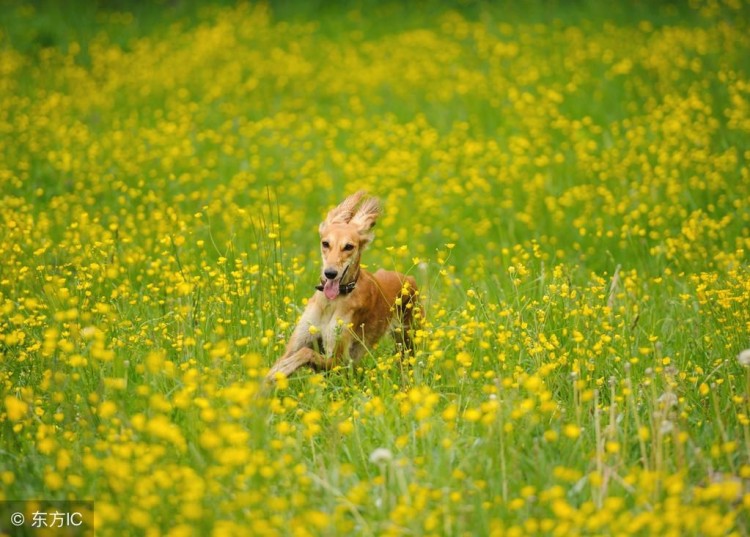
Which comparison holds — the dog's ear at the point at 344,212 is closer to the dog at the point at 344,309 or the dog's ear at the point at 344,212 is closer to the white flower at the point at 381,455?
the dog at the point at 344,309

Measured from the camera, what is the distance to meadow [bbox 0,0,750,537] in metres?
3.93

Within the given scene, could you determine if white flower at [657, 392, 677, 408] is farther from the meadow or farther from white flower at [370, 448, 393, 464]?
white flower at [370, 448, 393, 464]

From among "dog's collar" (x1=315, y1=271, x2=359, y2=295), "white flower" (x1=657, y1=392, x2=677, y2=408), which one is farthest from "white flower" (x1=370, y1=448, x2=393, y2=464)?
"dog's collar" (x1=315, y1=271, x2=359, y2=295)

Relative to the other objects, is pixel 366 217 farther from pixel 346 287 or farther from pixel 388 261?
pixel 388 261

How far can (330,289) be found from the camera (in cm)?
541

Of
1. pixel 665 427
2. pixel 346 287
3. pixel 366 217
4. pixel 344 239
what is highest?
pixel 366 217

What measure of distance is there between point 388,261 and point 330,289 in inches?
119

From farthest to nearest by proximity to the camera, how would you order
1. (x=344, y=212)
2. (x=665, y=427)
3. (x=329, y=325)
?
(x=344, y=212)
(x=329, y=325)
(x=665, y=427)

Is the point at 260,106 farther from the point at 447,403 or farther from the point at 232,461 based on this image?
the point at 232,461

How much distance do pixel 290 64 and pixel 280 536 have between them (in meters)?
11.4

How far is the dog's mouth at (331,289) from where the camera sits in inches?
212

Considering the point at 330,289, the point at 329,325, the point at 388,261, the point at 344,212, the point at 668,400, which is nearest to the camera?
the point at 668,400

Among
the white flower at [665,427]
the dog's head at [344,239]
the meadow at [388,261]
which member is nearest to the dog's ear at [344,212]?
the dog's head at [344,239]

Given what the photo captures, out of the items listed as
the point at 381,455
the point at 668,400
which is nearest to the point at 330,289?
the point at 381,455
